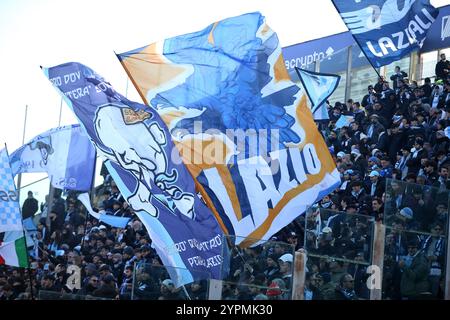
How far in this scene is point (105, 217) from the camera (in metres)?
20.7

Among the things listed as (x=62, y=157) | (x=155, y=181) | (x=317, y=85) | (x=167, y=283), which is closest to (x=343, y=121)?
(x=317, y=85)

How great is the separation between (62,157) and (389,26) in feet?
23.3

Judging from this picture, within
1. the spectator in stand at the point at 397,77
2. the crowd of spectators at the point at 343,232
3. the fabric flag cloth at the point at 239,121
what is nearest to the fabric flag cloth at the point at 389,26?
the spectator in stand at the point at 397,77

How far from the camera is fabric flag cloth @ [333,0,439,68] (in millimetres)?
20000

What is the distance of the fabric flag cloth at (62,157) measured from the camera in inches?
843

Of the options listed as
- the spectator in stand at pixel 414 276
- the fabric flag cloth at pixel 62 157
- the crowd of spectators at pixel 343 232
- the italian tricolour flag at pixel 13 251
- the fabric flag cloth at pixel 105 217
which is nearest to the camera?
the crowd of spectators at pixel 343 232

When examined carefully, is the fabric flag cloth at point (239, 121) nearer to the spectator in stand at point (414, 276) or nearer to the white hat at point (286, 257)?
the white hat at point (286, 257)

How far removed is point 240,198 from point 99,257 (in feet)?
18.4

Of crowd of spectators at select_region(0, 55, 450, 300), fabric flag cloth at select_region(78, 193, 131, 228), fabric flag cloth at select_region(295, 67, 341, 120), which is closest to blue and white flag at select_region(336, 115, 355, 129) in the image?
crowd of spectators at select_region(0, 55, 450, 300)

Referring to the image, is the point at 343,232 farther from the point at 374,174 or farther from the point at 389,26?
the point at 389,26

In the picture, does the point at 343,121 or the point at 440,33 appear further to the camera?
the point at 440,33

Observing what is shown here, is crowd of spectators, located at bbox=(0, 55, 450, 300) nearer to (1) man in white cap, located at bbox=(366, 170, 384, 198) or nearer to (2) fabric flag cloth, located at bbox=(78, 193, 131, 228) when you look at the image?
(1) man in white cap, located at bbox=(366, 170, 384, 198)

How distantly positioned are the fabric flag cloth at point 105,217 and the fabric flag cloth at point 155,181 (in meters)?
4.57
